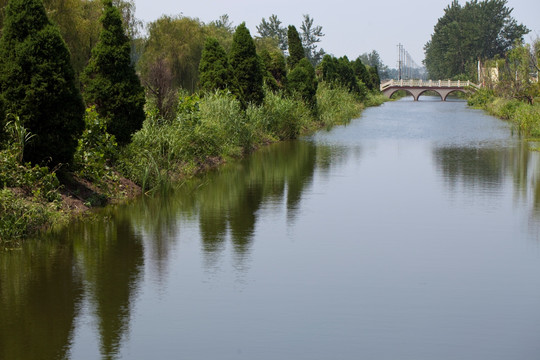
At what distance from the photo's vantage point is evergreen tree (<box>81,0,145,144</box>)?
16.6 m

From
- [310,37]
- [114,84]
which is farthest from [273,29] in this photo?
[114,84]

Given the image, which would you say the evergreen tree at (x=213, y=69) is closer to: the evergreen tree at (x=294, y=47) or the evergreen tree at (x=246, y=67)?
the evergreen tree at (x=246, y=67)

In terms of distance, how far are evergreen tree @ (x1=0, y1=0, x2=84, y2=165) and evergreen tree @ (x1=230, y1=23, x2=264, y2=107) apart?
15.4m

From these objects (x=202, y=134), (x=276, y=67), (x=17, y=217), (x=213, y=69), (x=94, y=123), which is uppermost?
(x=276, y=67)

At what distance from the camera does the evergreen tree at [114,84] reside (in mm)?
16578

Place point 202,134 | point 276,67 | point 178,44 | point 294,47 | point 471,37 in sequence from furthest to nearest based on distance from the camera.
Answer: point 471,37 < point 178,44 < point 294,47 < point 276,67 < point 202,134

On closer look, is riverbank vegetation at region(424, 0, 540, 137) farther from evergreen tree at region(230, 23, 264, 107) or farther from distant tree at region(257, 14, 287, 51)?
evergreen tree at region(230, 23, 264, 107)

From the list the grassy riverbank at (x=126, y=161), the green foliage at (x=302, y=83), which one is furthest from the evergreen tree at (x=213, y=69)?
the green foliage at (x=302, y=83)

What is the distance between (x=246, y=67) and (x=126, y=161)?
45.4ft

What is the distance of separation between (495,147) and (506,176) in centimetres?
864

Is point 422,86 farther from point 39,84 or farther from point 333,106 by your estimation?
point 39,84

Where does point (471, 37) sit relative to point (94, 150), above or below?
above

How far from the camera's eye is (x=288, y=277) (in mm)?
9883

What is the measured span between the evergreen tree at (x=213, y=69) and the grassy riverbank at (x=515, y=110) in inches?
530
